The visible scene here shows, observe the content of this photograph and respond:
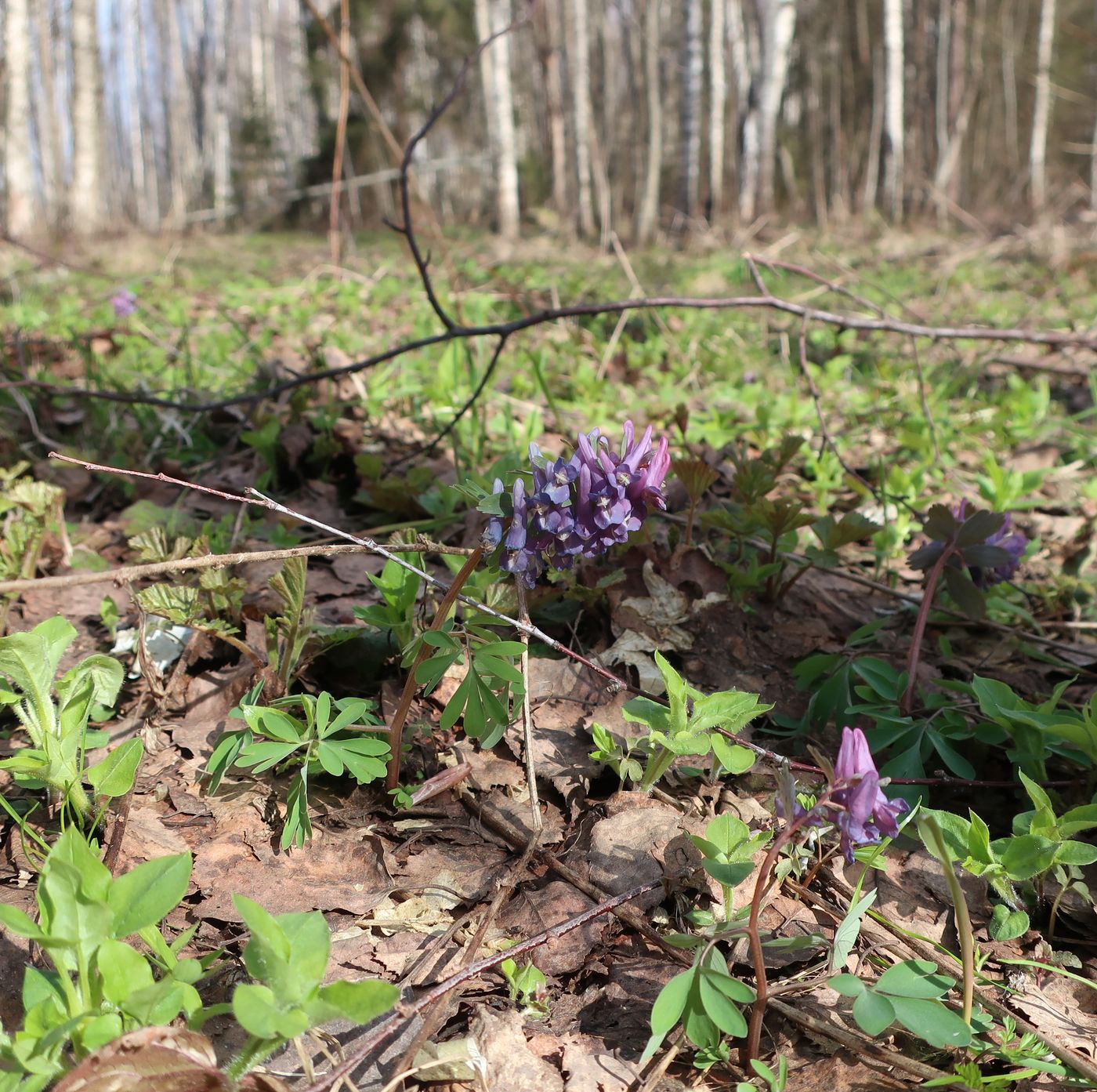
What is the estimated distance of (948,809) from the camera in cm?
166

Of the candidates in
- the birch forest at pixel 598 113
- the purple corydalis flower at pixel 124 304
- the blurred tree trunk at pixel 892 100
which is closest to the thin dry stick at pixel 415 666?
the birch forest at pixel 598 113

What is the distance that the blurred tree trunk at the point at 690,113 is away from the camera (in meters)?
14.4

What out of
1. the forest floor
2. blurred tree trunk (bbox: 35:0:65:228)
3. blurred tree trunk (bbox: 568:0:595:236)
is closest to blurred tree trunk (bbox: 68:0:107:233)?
blurred tree trunk (bbox: 35:0:65:228)

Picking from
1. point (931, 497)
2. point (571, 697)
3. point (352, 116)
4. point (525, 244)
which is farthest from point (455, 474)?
point (352, 116)

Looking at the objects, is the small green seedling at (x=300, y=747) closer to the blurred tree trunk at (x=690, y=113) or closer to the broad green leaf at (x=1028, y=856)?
the broad green leaf at (x=1028, y=856)

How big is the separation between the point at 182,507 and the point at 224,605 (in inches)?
35.4

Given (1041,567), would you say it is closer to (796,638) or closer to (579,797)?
(796,638)

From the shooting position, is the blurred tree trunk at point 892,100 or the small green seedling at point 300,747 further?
the blurred tree trunk at point 892,100

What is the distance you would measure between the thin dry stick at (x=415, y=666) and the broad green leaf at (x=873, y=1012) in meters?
0.74

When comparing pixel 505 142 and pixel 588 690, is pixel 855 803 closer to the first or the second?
pixel 588 690

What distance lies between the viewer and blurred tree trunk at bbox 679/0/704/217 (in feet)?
47.2

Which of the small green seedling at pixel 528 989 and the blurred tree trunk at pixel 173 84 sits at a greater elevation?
the blurred tree trunk at pixel 173 84

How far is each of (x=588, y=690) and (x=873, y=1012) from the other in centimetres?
88

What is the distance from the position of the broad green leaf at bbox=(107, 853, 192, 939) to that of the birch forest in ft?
7.25
